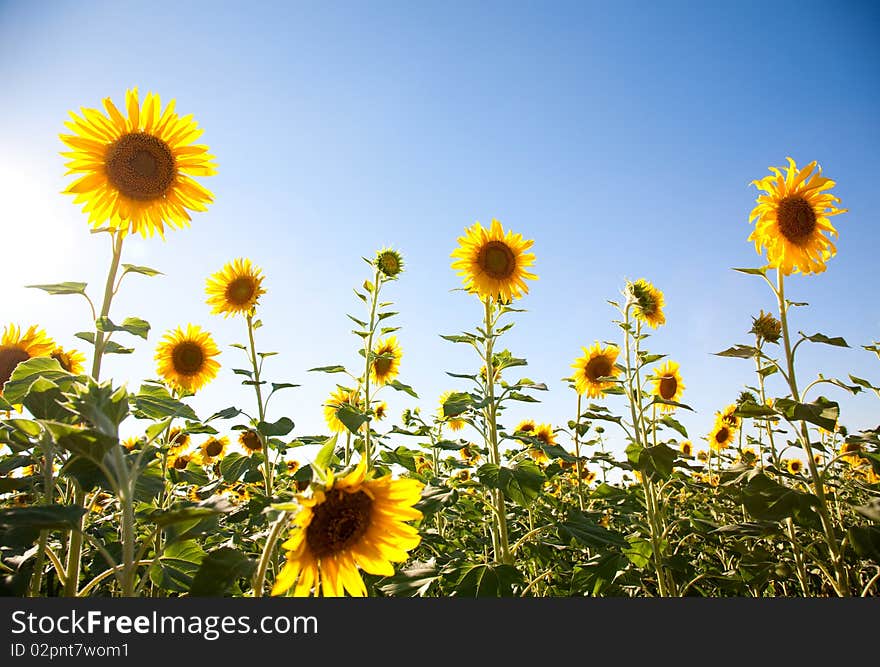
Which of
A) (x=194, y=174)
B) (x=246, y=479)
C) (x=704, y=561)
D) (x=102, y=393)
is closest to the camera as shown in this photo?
(x=102, y=393)

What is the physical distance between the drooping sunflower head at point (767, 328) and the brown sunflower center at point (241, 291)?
4.41 meters

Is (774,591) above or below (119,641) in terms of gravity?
below

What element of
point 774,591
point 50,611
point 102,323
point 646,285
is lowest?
point 774,591

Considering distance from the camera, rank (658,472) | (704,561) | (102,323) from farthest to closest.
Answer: (704,561) < (658,472) < (102,323)

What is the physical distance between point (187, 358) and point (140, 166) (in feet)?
8.64

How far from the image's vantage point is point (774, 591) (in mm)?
4535

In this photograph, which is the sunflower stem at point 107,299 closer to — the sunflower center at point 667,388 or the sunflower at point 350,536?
the sunflower at point 350,536

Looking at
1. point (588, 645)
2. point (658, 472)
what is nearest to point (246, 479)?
point (588, 645)

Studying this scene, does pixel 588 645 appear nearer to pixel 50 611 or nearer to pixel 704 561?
pixel 50 611

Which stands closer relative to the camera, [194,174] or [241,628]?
[241,628]

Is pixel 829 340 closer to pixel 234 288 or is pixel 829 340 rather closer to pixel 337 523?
pixel 337 523

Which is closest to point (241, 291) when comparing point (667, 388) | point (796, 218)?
point (796, 218)

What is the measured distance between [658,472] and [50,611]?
3020 mm

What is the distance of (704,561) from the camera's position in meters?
4.52
